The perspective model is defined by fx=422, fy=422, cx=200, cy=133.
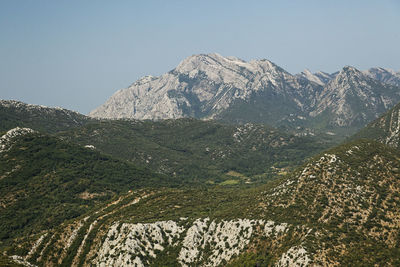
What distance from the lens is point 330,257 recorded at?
125 metres

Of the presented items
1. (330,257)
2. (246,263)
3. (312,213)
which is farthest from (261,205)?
(330,257)

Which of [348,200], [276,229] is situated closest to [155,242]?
[276,229]

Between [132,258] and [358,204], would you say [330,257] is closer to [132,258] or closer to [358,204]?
[358,204]

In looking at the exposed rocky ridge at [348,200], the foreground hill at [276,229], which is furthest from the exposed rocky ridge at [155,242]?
the exposed rocky ridge at [348,200]

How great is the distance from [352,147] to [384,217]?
4981cm

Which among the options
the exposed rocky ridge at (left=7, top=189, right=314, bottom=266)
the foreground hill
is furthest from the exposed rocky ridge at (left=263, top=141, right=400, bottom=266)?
the exposed rocky ridge at (left=7, top=189, right=314, bottom=266)

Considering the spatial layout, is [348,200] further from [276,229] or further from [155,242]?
[155,242]

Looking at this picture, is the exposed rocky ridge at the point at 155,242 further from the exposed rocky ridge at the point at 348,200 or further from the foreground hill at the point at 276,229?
the exposed rocky ridge at the point at 348,200

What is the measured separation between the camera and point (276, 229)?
146 metres

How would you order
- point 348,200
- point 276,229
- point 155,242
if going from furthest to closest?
1. point 155,242
2. point 348,200
3. point 276,229

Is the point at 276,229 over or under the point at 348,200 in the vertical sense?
under

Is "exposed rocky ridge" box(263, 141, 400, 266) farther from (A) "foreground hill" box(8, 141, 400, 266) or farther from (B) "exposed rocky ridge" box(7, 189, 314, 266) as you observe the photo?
(B) "exposed rocky ridge" box(7, 189, 314, 266)

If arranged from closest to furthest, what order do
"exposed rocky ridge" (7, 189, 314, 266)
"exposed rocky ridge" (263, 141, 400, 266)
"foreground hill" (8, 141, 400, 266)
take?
"exposed rocky ridge" (263, 141, 400, 266) → "foreground hill" (8, 141, 400, 266) → "exposed rocky ridge" (7, 189, 314, 266)

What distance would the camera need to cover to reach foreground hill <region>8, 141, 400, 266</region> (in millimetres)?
133625
